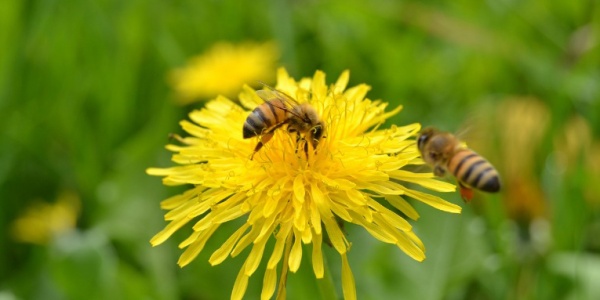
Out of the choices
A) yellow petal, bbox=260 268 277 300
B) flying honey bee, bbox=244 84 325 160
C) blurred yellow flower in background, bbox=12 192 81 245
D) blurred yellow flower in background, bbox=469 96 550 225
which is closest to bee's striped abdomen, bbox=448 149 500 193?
flying honey bee, bbox=244 84 325 160

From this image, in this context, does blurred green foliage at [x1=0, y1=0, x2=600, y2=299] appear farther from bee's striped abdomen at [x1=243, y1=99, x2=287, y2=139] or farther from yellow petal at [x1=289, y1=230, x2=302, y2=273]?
yellow petal at [x1=289, y1=230, x2=302, y2=273]

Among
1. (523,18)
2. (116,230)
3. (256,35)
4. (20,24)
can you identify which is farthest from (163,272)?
(523,18)

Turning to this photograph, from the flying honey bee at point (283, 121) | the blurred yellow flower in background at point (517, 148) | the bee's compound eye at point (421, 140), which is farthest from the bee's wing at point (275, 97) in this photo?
the blurred yellow flower in background at point (517, 148)

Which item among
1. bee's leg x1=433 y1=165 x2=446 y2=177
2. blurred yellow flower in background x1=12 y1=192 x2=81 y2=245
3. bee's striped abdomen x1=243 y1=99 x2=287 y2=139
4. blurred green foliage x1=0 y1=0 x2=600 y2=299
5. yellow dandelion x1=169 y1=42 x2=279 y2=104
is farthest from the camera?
yellow dandelion x1=169 y1=42 x2=279 y2=104

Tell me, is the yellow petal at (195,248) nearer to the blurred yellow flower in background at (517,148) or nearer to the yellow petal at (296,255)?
the yellow petal at (296,255)

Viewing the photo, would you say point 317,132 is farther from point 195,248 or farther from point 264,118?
point 195,248

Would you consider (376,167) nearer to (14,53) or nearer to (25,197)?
(25,197)
